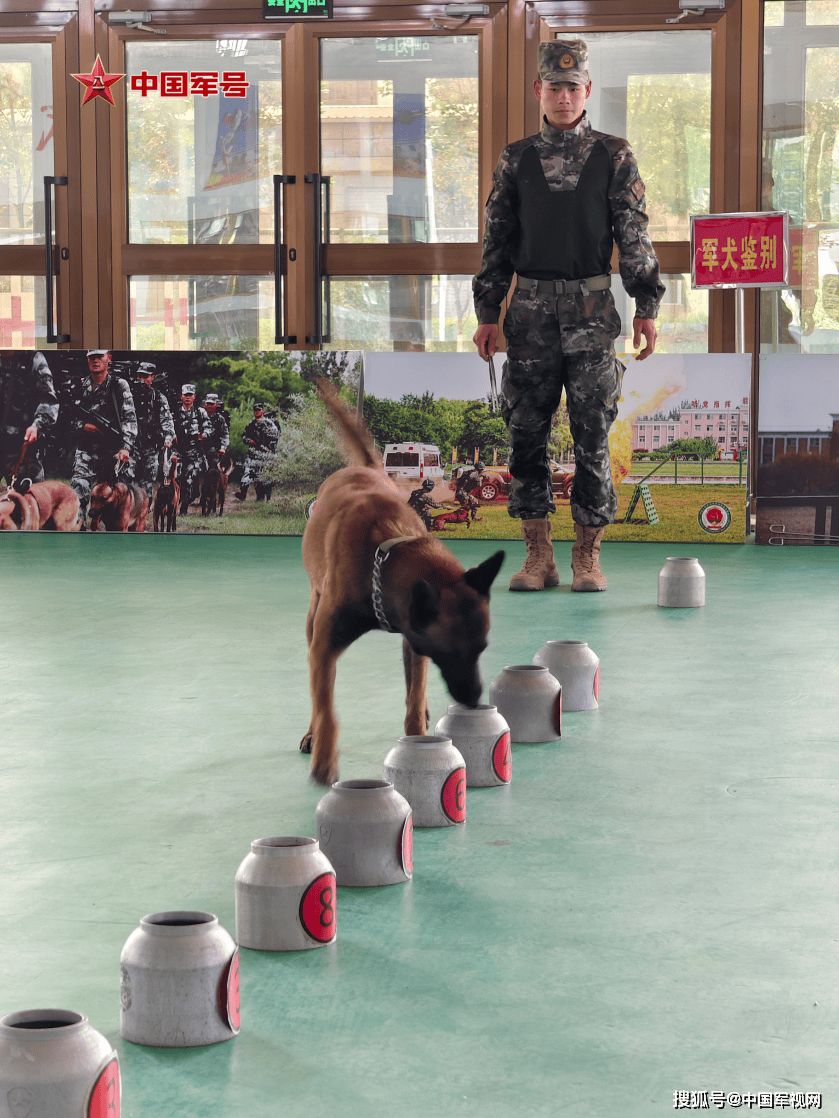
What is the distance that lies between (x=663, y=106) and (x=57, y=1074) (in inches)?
301

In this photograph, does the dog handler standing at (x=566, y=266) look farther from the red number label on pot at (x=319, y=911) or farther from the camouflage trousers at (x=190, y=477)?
the red number label on pot at (x=319, y=911)

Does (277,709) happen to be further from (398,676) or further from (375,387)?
(375,387)

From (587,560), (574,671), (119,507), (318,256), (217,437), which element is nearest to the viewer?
(574,671)

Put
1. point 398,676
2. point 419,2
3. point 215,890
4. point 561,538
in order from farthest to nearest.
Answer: point 419,2 → point 561,538 → point 398,676 → point 215,890

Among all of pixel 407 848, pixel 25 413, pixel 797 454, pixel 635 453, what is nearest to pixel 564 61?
pixel 635 453

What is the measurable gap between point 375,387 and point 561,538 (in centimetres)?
134

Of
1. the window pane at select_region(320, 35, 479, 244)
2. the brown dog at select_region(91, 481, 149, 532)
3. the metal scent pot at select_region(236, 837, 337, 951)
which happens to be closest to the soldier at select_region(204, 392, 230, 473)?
the brown dog at select_region(91, 481, 149, 532)

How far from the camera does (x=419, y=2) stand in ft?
26.3

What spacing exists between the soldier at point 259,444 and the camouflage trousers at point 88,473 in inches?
28.2

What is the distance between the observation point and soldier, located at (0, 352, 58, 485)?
795 cm

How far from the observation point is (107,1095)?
4.22 ft

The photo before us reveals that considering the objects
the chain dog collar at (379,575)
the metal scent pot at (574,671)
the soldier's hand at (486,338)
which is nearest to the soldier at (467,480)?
the soldier's hand at (486,338)

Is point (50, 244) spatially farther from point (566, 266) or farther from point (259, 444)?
point (566, 266)

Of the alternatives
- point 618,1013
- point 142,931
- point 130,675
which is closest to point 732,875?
point 618,1013
